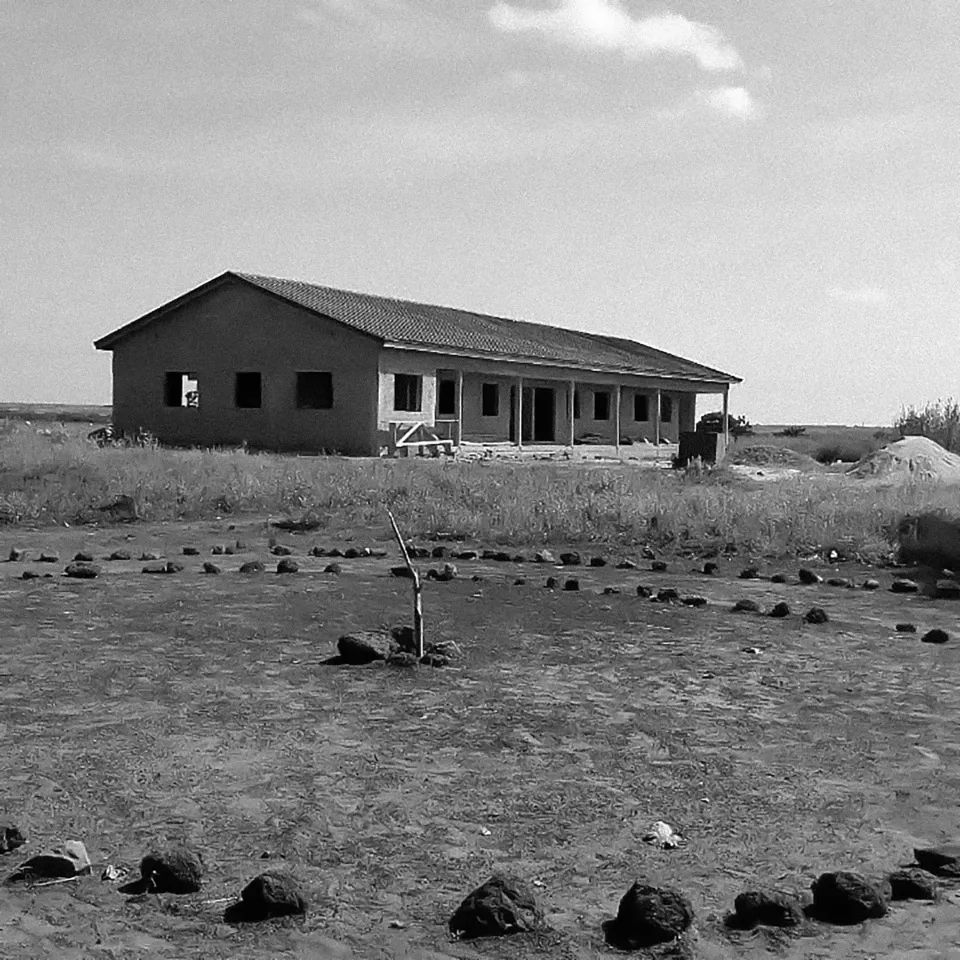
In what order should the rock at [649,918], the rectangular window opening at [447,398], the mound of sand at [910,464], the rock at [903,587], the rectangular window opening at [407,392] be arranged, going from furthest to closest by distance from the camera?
the rectangular window opening at [447,398] → the rectangular window opening at [407,392] → the mound of sand at [910,464] → the rock at [903,587] → the rock at [649,918]

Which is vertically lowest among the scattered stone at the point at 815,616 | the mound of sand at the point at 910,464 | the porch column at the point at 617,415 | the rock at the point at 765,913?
the rock at the point at 765,913

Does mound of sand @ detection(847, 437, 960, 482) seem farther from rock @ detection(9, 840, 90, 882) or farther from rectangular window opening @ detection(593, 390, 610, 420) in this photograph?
rock @ detection(9, 840, 90, 882)

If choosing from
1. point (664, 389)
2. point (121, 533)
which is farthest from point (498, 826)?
point (664, 389)

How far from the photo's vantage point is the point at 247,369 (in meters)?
30.9

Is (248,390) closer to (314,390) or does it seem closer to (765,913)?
(314,390)

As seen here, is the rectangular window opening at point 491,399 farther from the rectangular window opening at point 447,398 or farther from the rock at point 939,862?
the rock at point 939,862

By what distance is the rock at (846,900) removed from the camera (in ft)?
14.6

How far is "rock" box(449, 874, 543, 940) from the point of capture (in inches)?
169

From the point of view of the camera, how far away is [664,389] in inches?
1661

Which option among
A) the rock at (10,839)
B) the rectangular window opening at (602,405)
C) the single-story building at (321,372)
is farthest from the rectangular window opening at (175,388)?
the rock at (10,839)

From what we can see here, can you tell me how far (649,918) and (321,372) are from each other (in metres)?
26.2

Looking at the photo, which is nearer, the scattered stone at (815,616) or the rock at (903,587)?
the scattered stone at (815,616)

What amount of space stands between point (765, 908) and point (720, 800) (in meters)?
1.45

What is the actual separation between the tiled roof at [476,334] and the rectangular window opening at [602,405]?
→ 4.14 feet
